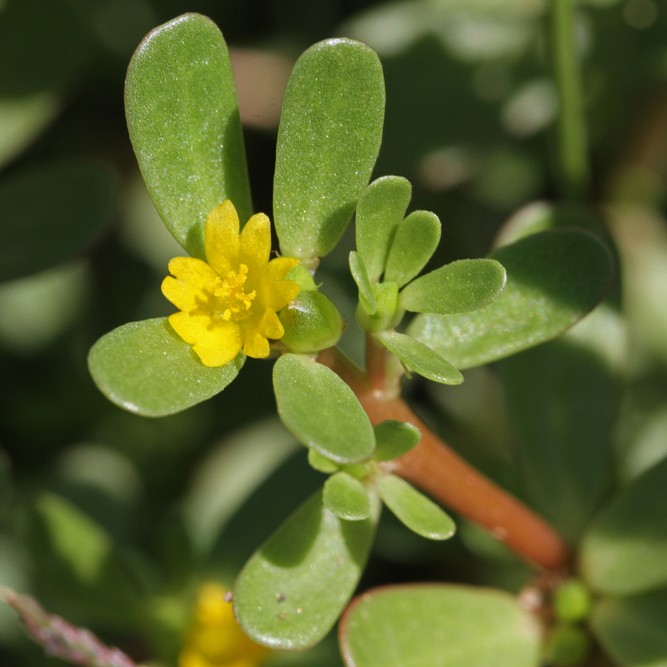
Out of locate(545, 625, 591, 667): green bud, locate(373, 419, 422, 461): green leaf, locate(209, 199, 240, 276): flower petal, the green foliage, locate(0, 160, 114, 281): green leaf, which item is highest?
locate(209, 199, 240, 276): flower petal

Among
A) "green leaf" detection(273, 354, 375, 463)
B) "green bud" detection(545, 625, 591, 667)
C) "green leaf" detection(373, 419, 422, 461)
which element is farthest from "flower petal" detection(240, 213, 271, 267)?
"green bud" detection(545, 625, 591, 667)

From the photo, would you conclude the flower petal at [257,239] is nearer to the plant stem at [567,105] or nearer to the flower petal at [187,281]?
the flower petal at [187,281]

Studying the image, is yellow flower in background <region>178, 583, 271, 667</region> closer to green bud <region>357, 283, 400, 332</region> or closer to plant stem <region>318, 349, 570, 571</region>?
plant stem <region>318, 349, 570, 571</region>

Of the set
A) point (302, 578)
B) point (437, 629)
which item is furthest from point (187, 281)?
point (437, 629)

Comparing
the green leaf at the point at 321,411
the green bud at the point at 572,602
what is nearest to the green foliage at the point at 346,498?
the green leaf at the point at 321,411

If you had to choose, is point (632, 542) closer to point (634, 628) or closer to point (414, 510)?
point (634, 628)

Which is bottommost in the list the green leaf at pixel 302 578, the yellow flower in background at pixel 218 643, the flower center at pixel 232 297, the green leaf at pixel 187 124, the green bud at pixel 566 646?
the yellow flower in background at pixel 218 643
